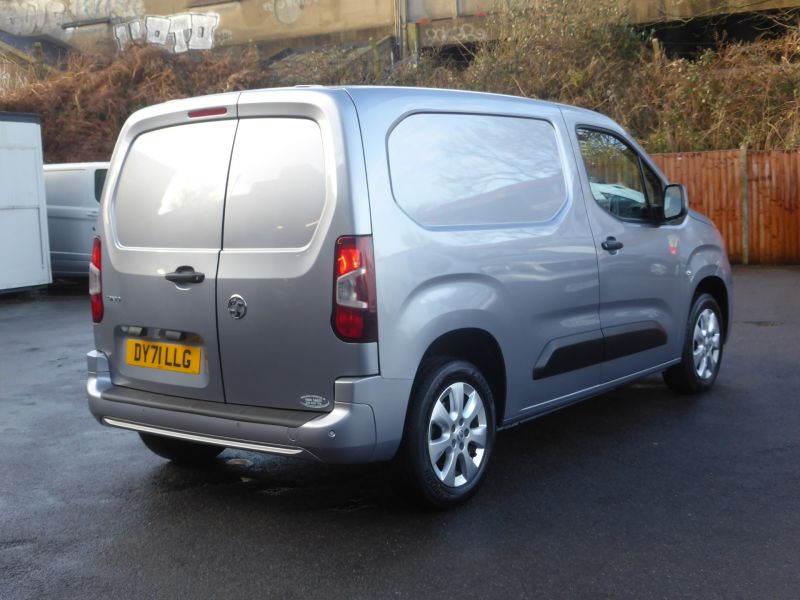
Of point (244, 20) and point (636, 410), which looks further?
point (244, 20)

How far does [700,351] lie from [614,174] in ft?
5.40

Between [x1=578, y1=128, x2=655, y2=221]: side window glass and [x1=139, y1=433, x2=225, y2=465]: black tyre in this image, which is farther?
[x1=578, y1=128, x2=655, y2=221]: side window glass

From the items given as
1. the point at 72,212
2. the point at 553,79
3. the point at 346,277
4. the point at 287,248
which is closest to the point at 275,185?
the point at 287,248

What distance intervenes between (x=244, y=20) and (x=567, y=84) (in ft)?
40.1

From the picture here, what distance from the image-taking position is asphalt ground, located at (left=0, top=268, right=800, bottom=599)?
3.99m

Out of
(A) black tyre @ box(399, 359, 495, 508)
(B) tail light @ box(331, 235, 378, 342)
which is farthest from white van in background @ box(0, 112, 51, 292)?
(B) tail light @ box(331, 235, 378, 342)

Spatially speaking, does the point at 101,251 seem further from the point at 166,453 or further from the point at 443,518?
the point at 443,518

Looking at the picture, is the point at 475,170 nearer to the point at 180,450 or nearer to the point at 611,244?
the point at 611,244

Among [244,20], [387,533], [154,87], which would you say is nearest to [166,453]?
[387,533]

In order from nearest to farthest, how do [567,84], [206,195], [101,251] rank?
1. [206,195]
2. [101,251]
3. [567,84]

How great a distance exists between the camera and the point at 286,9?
97.3 ft

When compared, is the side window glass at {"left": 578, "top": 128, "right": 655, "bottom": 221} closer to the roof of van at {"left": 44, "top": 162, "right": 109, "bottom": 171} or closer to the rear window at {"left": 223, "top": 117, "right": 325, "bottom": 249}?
the rear window at {"left": 223, "top": 117, "right": 325, "bottom": 249}

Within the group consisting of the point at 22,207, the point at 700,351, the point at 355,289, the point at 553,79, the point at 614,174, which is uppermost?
the point at 553,79

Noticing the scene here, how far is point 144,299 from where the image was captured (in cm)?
486
